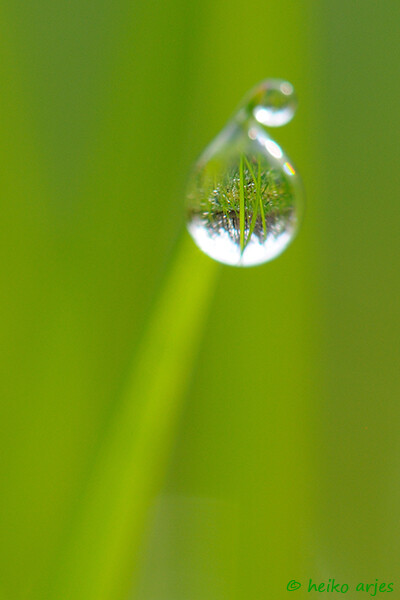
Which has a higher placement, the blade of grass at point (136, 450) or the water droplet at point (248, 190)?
the water droplet at point (248, 190)

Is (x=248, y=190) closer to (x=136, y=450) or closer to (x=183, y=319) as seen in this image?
(x=183, y=319)

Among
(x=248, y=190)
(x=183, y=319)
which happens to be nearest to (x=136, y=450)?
(x=183, y=319)

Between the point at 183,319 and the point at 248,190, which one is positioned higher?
the point at 248,190

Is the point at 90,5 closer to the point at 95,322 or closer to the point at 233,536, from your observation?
the point at 95,322
